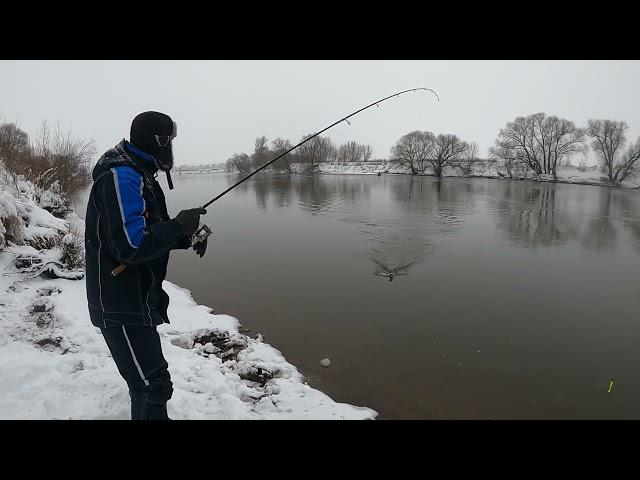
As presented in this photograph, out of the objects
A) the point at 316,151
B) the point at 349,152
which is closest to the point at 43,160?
the point at 316,151

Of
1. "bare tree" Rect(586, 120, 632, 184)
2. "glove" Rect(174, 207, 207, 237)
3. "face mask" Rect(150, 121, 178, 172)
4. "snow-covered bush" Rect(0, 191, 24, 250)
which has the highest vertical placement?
"bare tree" Rect(586, 120, 632, 184)

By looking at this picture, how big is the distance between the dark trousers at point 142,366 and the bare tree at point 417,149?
61029mm

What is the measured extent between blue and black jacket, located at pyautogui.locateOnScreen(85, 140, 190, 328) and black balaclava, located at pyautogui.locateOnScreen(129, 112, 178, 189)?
0.20 feet

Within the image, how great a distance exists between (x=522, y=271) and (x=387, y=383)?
6.33 meters

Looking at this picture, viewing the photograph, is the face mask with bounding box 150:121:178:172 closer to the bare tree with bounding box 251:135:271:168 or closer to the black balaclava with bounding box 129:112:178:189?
the black balaclava with bounding box 129:112:178:189

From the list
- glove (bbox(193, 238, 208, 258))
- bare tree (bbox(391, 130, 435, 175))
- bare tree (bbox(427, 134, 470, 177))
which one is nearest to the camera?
glove (bbox(193, 238, 208, 258))

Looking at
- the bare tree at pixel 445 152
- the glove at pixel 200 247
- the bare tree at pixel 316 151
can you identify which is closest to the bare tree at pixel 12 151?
the glove at pixel 200 247

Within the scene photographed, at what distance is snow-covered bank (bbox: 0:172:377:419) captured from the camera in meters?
3.15

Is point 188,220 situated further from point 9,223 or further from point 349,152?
point 349,152

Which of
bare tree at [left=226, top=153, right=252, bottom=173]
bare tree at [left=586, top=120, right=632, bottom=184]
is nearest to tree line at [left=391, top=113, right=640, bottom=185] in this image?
bare tree at [left=586, top=120, right=632, bottom=184]

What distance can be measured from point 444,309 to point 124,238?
630 cm

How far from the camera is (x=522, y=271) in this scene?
370 inches
